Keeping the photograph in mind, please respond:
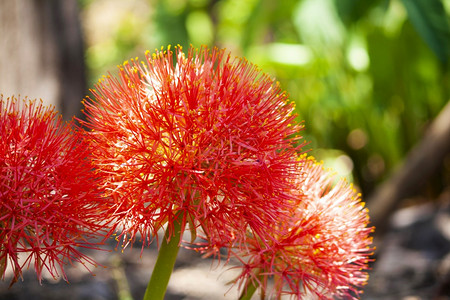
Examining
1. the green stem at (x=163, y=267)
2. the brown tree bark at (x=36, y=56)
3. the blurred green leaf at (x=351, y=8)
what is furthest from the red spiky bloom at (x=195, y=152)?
the blurred green leaf at (x=351, y=8)

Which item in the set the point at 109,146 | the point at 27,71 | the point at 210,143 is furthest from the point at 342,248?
the point at 27,71

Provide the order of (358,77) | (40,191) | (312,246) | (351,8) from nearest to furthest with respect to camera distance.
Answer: (40,191)
(312,246)
(351,8)
(358,77)

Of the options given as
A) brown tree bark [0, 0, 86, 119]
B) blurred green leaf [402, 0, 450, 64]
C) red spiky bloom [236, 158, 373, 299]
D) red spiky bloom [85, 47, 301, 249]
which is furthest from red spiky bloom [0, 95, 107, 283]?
blurred green leaf [402, 0, 450, 64]

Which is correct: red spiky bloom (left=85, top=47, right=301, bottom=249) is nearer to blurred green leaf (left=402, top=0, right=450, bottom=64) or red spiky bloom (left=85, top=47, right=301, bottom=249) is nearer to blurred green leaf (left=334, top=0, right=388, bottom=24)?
blurred green leaf (left=402, top=0, right=450, bottom=64)

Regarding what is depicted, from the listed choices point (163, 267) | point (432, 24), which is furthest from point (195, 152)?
point (432, 24)

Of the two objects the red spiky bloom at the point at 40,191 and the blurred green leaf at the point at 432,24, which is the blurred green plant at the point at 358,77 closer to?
the blurred green leaf at the point at 432,24

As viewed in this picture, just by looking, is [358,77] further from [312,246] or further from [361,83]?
[312,246]

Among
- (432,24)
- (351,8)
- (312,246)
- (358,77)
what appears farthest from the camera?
(358,77)
